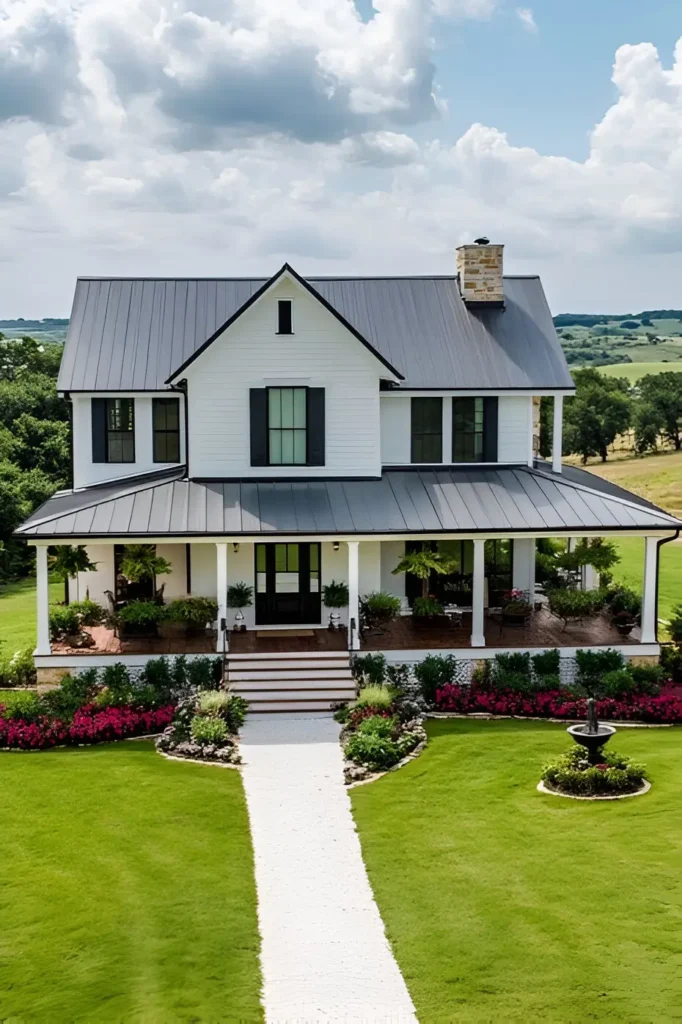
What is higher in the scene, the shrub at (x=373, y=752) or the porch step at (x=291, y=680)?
the porch step at (x=291, y=680)

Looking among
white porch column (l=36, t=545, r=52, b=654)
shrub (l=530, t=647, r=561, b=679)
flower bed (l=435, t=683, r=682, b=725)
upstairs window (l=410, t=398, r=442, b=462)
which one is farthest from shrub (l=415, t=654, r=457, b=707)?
white porch column (l=36, t=545, r=52, b=654)

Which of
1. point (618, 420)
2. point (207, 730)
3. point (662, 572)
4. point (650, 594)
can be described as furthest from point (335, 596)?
point (618, 420)

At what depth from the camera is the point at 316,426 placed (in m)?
26.6

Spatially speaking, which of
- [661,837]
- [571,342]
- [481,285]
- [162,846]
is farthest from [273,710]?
[571,342]

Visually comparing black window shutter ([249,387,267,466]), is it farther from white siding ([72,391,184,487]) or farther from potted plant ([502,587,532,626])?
potted plant ([502,587,532,626])

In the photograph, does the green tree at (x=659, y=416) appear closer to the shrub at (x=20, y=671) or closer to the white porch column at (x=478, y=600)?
the white porch column at (x=478, y=600)

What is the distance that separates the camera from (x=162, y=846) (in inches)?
640

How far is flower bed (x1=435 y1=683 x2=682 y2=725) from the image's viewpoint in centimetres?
2273

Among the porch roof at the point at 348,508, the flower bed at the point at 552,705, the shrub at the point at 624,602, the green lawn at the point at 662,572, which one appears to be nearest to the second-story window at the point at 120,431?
the porch roof at the point at 348,508

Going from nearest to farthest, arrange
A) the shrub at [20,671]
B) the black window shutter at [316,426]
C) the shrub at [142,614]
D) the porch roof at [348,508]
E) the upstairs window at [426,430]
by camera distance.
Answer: the porch roof at [348,508], the shrub at [142,614], the shrub at [20,671], the black window shutter at [316,426], the upstairs window at [426,430]

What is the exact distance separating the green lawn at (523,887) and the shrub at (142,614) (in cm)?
772

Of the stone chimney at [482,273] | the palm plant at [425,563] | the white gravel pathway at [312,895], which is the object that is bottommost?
the white gravel pathway at [312,895]

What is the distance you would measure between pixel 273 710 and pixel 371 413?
769cm

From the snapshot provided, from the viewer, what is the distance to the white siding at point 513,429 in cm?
2833
